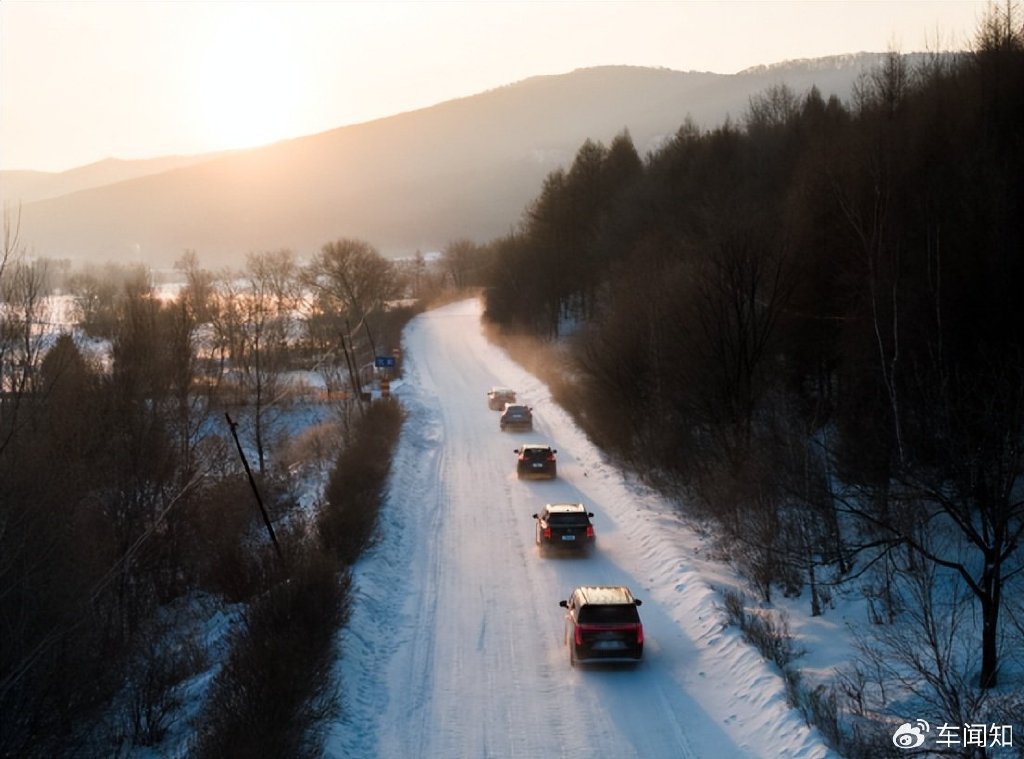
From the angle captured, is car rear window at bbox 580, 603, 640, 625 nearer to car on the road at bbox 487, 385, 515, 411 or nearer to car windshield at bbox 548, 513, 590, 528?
car windshield at bbox 548, 513, 590, 528

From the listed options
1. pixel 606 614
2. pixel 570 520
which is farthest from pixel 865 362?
pixel 606 614

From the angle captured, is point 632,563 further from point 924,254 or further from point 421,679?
point 924,254

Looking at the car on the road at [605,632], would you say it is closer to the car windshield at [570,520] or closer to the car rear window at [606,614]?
the car rear window at [606,614]

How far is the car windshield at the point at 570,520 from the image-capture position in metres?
22.8

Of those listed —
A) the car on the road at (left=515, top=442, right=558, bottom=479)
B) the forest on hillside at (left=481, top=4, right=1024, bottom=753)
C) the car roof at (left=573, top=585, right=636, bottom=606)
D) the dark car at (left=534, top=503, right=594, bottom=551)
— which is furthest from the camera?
the car on the road at (left=515, top=442, right=558, bottom=479)

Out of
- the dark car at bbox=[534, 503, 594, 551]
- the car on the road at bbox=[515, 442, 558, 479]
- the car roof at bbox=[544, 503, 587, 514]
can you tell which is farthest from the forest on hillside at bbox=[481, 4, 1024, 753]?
the car roof at bbox=[544, 503, 587, 514]

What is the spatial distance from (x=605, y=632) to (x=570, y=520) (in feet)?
23.8

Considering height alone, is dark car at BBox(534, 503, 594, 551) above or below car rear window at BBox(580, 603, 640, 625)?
below

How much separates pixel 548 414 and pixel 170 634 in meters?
29.6

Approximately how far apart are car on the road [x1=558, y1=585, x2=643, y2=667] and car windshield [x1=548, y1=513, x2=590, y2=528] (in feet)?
21.8

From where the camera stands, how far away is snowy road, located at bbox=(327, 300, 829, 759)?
13.1 metres

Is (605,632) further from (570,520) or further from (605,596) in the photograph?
(570,520)

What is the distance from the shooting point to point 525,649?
16844 millimetres

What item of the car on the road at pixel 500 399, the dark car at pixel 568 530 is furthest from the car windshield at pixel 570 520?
the car on the road at pixel 500 399
